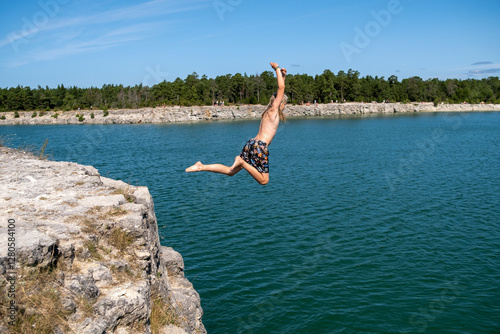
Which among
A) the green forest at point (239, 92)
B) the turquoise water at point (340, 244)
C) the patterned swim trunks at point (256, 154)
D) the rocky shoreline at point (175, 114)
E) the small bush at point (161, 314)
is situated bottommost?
the turquoise water at point (340, 244)

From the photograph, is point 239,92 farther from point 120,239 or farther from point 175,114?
point 120,239

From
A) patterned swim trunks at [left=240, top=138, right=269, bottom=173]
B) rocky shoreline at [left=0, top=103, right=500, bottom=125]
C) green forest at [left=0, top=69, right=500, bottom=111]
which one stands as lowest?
patterned swim trunks at [left=240, top=138, right=269, bottom=173]

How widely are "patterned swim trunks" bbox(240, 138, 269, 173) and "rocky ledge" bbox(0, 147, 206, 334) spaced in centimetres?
334

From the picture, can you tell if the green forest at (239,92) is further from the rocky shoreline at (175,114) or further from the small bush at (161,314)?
the small bush at (161,314)

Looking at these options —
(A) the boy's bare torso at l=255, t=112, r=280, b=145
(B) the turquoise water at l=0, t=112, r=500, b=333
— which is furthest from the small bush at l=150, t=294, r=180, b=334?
(A) the boy's bare torso at l=255, t=112, r=280, b=145

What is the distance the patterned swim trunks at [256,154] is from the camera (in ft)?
32.5

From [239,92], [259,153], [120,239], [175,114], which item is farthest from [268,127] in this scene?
[239,92]

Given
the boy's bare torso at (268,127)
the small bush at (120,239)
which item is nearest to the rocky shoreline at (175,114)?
the small bush at (120,239)

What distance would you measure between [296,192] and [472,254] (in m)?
13.5

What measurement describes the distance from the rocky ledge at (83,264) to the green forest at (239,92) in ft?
414

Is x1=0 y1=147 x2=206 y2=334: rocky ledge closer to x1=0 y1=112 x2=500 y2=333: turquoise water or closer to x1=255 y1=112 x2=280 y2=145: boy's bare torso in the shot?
x1=255 y1=112 x2=280 y2=145: boy's bare torso

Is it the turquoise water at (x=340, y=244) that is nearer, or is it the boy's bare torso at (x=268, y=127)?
the boy's bare torso at (x=268, y=127)

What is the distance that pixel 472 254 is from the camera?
18766 millimetres

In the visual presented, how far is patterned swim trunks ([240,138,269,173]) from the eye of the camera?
390 inches
